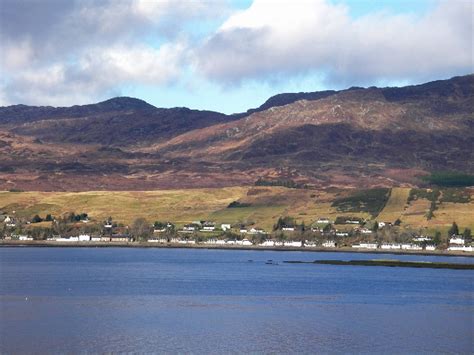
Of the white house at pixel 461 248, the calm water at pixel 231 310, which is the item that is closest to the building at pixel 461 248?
the white house at pixel 461 248

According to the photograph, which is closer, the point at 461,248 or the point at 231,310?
the point at 231,310

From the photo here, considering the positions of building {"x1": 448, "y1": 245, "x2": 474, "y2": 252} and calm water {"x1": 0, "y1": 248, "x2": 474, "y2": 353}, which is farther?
building {"x1": 448, "y1": 245, "x2": 474, "y2": 252}

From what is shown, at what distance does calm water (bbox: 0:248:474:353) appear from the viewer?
208ft

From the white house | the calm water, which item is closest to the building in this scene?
the white house

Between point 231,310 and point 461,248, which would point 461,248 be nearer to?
point 461,248

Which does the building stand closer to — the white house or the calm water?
the white house

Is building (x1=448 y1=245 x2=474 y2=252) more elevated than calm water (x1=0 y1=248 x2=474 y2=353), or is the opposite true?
building (x1=448 y1=245 x2=474 y2=252)

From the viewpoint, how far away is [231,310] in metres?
82.4

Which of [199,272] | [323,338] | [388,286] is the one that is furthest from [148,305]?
[199,272]

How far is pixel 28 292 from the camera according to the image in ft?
311

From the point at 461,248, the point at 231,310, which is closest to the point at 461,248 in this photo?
the point at 461,248

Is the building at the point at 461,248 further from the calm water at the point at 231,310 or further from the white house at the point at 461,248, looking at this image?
the calm water at the point at 231,310

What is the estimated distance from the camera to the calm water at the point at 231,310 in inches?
2494

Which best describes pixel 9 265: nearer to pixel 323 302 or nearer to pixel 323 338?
pixel 323 302
